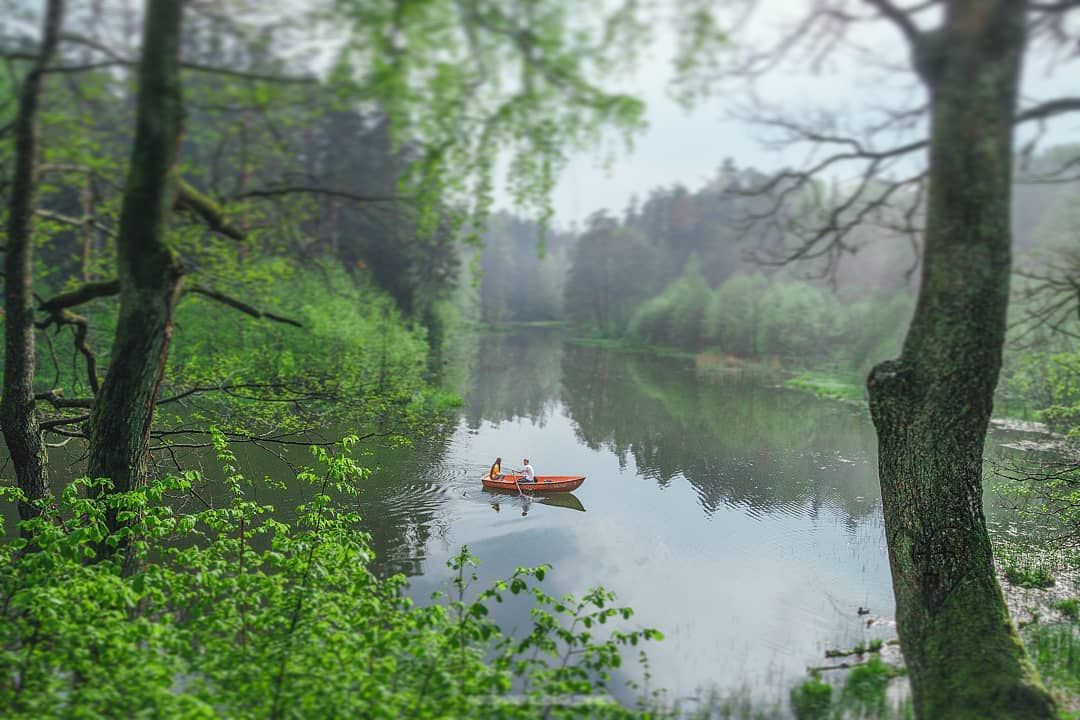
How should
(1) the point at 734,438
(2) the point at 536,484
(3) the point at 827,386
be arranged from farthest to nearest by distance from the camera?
(3) the point at 827,386, (1) the point at 734,438, (2) the point at 536,484

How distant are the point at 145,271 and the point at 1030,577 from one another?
39.5 ft

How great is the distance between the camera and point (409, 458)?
18.4m

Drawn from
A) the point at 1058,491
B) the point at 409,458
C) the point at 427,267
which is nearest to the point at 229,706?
the point at 1058,491

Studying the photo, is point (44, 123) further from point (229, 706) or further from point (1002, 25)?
point (1002, 25)

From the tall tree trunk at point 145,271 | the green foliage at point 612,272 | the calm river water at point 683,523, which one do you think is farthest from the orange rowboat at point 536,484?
the green foliage at point 612,272

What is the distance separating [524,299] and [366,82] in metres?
99.2

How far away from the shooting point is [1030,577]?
976 cm

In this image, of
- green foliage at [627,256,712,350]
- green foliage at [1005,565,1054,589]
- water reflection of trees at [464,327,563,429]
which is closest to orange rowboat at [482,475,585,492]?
water reflection of trees at [464,327,563,429]

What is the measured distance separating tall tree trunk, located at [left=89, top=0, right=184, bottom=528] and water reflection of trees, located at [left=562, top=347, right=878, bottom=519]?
1320cm

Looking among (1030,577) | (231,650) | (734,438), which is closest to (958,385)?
(231,650)

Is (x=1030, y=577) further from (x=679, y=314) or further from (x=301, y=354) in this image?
(x=679, y=314)

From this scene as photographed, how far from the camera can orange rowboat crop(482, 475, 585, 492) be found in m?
16.4

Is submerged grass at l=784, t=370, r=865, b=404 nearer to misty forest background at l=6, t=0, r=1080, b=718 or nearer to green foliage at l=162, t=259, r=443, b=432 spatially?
green foliage at l=162, t=259, r=443, b=432

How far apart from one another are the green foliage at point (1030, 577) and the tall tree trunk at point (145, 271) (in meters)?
11.6
